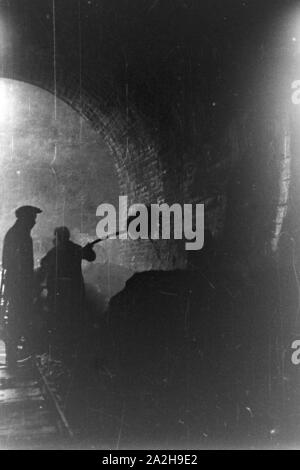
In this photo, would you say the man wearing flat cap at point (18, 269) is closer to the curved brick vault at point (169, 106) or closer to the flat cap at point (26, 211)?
the flat cap at point (26, 211)

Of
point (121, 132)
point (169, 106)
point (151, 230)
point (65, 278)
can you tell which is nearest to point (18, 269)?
point (65, 278)

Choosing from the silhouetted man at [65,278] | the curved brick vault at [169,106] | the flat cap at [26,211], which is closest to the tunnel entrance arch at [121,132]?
the curved brick vault at [169,106]

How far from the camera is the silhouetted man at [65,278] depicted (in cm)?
352

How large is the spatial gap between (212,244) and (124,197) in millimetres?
787

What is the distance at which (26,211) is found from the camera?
3.52m

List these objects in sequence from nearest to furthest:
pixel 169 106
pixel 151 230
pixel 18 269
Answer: pixel 18 269
pixel 151 230
pixel 169 106

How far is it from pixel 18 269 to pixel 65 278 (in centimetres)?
36

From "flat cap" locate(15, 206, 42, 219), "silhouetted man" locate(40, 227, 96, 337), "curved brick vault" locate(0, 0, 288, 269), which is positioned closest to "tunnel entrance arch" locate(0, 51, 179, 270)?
"curved brick vault" locate(0, 0, 288, 269)

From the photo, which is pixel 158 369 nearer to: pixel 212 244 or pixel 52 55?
pixel 212 244

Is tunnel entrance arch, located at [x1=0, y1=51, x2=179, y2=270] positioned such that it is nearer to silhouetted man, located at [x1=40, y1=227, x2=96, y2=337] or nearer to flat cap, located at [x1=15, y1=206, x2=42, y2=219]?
silhouetted man, located at [x1=40, y1=227, x2=96, y2=337]

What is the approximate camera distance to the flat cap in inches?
138

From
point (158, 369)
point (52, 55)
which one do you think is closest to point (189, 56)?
point (52, 55)

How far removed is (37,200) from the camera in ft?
11.6

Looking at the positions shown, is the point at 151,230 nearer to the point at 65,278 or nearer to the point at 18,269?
the point at 65,278
